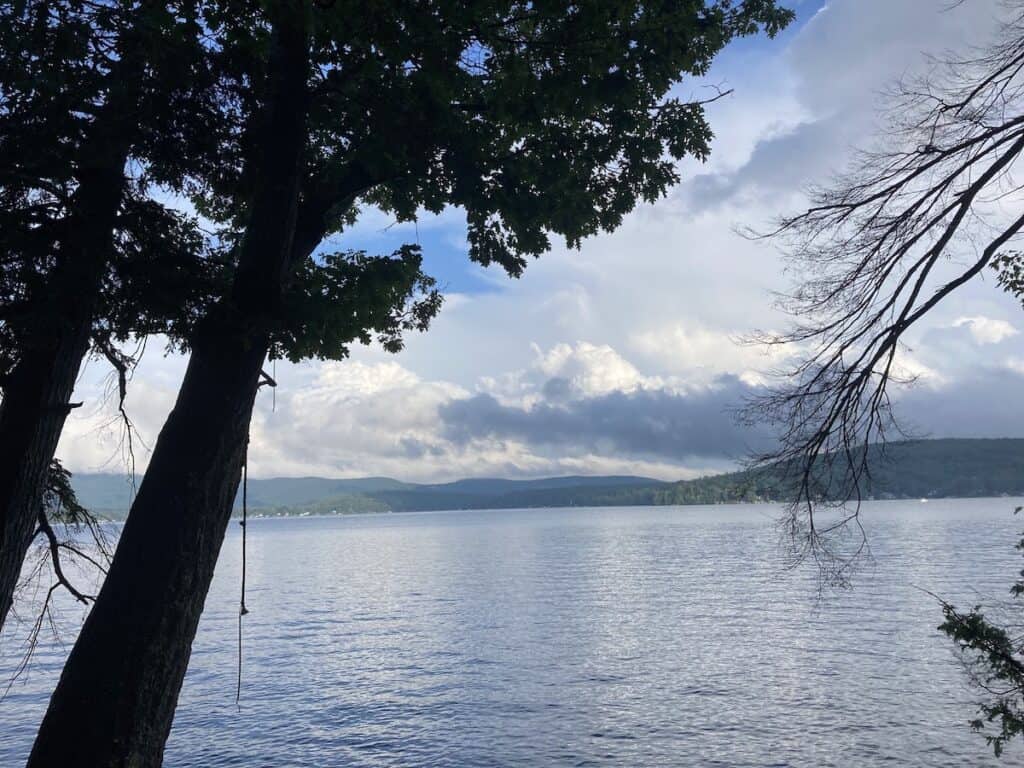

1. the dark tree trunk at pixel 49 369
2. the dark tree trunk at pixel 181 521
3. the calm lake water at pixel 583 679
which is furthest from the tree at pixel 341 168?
the calm lake water at pixel 583 679

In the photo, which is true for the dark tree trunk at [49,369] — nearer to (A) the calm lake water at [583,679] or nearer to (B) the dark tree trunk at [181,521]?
(B) the dark tree trunk at [181,521]

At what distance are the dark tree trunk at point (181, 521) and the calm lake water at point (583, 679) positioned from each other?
679 inches

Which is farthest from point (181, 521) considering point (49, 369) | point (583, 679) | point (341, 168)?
point (583, 679)

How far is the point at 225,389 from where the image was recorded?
6738mm

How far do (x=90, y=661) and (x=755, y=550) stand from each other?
98161mm

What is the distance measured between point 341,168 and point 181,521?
14.8 ft

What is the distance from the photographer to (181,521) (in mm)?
6250

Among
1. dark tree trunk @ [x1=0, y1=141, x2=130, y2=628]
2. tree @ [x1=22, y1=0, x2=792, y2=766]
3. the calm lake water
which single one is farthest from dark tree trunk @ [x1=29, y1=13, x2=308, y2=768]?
the calm lake water

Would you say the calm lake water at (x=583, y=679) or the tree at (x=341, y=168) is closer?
the tree at (x=341, y=168)

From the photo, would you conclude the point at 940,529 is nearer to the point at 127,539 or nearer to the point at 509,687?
the point at 509,687

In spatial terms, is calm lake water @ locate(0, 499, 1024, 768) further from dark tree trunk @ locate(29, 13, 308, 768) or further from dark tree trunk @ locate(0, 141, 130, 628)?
dark tree trunk @ locate(29, 13, 308, 768)

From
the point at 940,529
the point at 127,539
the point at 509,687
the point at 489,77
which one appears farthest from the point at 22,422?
the point at 940,529

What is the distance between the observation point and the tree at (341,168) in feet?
19.5

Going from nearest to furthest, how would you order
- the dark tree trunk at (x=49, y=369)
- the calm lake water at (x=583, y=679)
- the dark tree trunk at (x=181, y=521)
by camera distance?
the dark tree trunk at (x=181, y=521)
the dark tree trunk at (x=49, y=369)
the calm lake water at (x=583, y=679)
